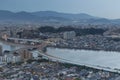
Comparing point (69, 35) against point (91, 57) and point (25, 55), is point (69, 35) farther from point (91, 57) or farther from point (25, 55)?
point (25, 55)

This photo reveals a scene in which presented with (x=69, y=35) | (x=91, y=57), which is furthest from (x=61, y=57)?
(x=69, y=35)

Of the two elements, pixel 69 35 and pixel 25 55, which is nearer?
pixel 25 55

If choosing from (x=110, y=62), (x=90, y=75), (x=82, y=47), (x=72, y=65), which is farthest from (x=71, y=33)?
(x=90, y=75)

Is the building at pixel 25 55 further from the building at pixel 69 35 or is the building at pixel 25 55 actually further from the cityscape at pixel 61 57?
the building at pixel 69 35

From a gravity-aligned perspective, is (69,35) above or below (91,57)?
above

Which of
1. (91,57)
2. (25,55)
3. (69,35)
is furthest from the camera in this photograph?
(69,35)

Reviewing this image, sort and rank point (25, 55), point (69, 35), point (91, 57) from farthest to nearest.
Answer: point (69, 35) → point (91, 57) → point (25, 55)

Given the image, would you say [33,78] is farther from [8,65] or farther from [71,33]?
[71,33]

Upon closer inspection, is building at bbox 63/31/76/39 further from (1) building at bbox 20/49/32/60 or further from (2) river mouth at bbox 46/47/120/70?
(1) building at bbox 20/49/32/60

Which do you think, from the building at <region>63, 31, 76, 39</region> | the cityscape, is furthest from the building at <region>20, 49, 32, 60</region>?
the building at <region>63, 31, 76, 39</region>
